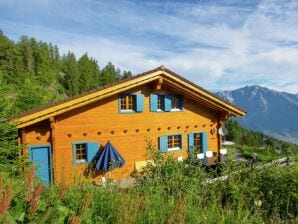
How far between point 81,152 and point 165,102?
5177 millimetres

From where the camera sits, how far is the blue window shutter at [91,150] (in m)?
16.1

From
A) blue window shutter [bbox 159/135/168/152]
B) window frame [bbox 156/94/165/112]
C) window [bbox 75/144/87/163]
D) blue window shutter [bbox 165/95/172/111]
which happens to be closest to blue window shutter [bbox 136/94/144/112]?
window frame [bbox 156/94/165/112]

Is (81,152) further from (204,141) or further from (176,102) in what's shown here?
(204,141)

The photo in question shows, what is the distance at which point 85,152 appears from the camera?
1630 cm

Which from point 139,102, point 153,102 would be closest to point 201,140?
point 153,102

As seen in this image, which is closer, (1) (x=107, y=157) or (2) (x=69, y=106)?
(2) (x=69, y=106)

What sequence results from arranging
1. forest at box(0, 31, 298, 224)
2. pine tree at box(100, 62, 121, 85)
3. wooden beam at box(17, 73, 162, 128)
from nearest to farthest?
1. forest at box(0, 31, 298, 224)
2. wooden beam at box(17, 73, 162, 128)
3. pine tree at box(100, 62, 121, 85)

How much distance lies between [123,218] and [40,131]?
1200cm

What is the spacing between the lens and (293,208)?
18.9 feet

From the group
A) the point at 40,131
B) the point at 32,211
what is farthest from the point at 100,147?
the point at 32,211

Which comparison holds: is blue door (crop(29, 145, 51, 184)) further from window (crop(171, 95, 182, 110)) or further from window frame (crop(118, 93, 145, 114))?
window (crop(171, 95, 182, 110))

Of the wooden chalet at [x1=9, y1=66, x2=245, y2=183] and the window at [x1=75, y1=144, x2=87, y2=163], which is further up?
the wooden chalet at [x1=9, y1=66, x2=245, y2=183]

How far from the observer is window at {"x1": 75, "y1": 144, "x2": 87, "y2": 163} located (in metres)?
16.2

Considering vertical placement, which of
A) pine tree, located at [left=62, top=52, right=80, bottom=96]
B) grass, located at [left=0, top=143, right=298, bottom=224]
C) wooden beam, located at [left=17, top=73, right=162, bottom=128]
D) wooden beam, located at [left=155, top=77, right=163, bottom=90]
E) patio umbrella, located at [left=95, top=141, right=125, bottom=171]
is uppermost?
pine tree, located at [left=62, top=52, right=80, bottom=96]
